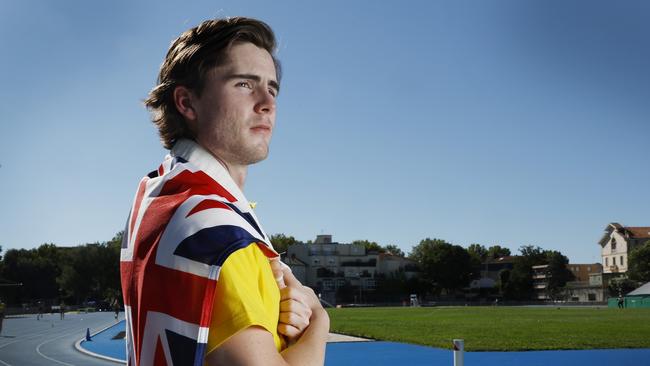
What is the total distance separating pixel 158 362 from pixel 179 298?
0.56ft

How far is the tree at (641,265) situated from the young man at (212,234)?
91631mm

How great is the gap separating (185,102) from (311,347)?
28.1 inches

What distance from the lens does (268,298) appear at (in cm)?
149

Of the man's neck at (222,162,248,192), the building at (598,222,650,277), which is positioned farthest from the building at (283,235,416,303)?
the man's neck at (222,162,248,192)

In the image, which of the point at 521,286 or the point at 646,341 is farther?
the point at 521,286

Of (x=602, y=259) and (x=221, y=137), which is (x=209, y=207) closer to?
(x=221, y=137)

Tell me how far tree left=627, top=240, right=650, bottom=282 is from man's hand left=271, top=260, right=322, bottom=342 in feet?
301

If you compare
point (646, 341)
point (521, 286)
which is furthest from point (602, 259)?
point (646, 341)

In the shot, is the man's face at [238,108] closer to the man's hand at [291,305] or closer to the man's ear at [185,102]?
the man's ear at [185,102]

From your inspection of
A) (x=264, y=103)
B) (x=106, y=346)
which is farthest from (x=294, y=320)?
(x=106, y=346)

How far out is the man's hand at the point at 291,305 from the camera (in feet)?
5.20

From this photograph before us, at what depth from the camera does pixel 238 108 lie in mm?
1755

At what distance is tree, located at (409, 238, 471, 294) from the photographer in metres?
108

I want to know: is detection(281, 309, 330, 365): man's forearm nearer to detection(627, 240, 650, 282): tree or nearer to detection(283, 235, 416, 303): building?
detection(627, 240, 650, 282): tree
